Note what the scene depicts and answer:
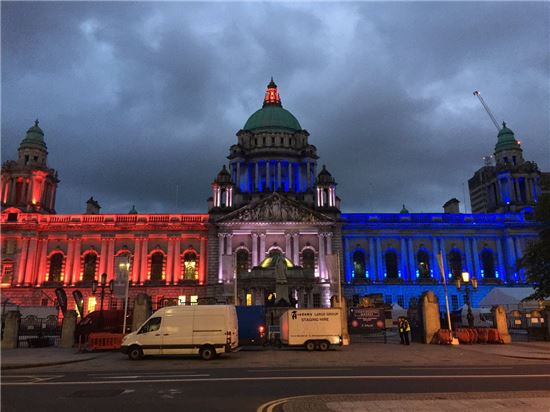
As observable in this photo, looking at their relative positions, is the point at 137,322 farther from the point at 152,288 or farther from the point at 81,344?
the point at 152,288

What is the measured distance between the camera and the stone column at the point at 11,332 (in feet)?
103

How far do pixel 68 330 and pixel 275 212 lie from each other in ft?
133

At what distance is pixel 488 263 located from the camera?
74.2 m

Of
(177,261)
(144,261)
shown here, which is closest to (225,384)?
(177,261)

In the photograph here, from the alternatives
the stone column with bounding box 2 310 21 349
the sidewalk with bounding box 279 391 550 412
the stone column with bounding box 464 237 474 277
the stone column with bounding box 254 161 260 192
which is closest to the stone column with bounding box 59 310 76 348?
the stone column with bounding box 2 310 21 349

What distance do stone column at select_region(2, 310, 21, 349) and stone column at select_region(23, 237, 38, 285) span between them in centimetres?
4089

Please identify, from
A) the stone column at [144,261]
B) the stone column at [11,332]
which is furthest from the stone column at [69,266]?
the stone column at [11,332]

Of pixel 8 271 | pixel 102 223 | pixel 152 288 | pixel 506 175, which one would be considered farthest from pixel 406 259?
pixel 8 271

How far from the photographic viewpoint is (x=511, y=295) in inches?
1876

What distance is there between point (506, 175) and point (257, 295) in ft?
167

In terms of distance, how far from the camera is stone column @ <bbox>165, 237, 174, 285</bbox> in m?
69.4

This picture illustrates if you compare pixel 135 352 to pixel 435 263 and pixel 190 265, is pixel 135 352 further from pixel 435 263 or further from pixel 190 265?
pixel 435 263

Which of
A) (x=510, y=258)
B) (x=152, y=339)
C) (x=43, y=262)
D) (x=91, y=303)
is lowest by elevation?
(x=152, y=339)

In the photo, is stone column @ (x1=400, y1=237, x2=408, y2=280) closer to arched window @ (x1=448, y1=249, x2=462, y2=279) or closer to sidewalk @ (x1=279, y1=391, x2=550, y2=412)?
arched window @ (x1=448, y1=249, x2=462, y2=279)
